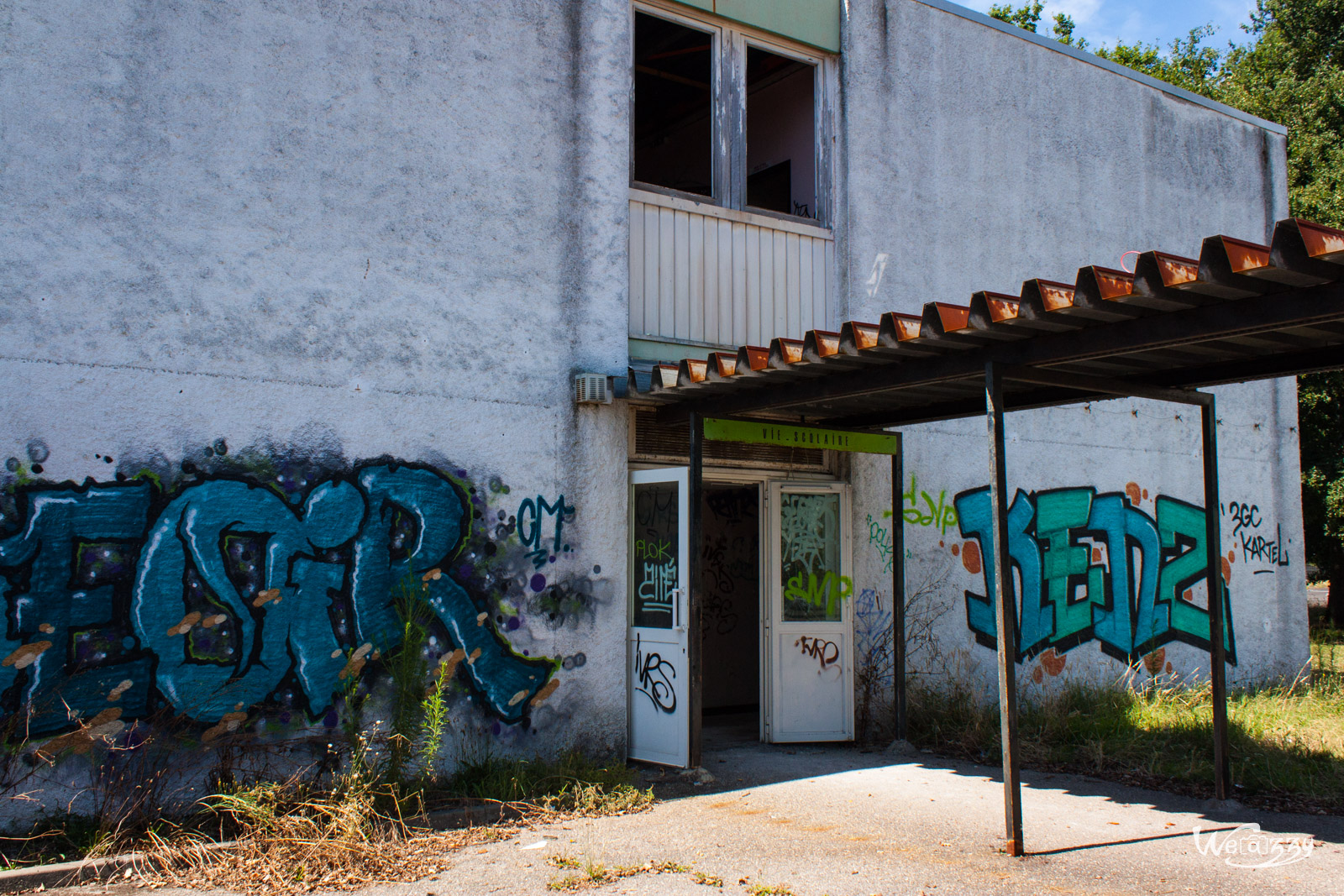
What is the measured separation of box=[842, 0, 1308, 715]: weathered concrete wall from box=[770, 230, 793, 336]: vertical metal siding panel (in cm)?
60

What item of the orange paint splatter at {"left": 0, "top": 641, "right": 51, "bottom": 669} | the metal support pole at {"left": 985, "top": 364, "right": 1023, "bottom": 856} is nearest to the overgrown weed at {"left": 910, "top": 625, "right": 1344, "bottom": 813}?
the metal support pole at {"left": 985, "top": 364, "right": 1023, "bottom": 856}

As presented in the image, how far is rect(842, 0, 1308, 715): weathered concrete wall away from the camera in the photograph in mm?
8695

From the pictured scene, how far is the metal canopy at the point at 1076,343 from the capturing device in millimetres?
4309

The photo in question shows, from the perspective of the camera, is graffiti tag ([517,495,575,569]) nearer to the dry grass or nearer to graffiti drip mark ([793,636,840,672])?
the dry grass

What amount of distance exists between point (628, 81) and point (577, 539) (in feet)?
10.7

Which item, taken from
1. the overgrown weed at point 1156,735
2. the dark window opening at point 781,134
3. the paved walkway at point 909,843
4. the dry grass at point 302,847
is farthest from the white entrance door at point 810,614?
the dry grass at point 302,847

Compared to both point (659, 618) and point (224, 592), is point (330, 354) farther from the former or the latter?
point (659, 618)

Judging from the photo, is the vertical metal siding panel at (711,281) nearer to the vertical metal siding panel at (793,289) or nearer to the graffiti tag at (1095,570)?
the vertical metal siding panel at (793,289)

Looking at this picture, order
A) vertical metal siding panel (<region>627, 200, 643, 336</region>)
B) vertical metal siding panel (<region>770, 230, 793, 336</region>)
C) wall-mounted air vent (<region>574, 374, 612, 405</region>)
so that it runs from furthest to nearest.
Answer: vertical metal siding panel (<region>770, 230, 793, 336</region>), vertical metal siding panel (<region>627, 200, 643, 336</region>), wall-mounted air vent (<region>574, 374, 612, 405</region>)

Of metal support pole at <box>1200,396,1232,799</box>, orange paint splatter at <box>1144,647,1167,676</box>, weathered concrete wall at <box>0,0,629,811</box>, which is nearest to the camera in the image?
weathered concrete wall at <box>0,0,629,811</box>

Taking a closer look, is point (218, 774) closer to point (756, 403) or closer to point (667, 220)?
point (756, 403)

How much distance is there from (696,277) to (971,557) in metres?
3.42

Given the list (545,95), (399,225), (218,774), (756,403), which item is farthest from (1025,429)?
(218,774)

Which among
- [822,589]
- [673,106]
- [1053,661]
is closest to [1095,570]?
[1053,661]
